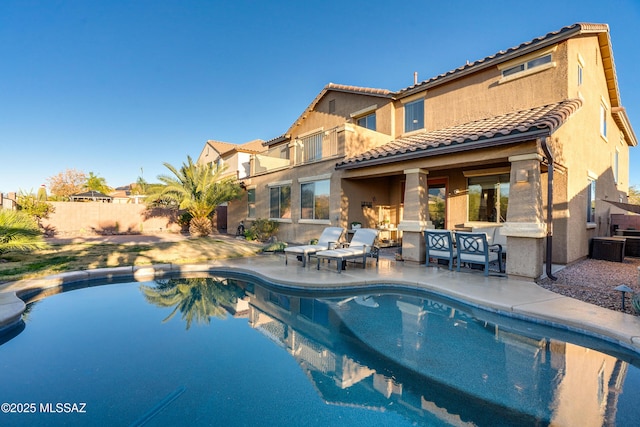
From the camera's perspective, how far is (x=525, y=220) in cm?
783

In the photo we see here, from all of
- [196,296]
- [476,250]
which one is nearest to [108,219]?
[196,296]

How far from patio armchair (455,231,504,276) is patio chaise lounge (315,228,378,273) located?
8.79ft

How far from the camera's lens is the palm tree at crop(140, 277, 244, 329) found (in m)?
6.73

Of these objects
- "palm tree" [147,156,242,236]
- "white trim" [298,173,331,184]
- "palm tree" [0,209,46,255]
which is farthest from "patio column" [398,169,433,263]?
"palm tree" [147,156,242,236]

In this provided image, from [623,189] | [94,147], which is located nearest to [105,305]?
[623,189]

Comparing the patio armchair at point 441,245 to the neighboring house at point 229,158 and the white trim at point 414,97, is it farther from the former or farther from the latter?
the neighboring house at point 229,158

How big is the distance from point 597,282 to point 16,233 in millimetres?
16595

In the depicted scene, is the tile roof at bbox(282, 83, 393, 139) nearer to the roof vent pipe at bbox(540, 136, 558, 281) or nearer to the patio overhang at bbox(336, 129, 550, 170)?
the patio overhang at bbox(336, 129, 550, 170)

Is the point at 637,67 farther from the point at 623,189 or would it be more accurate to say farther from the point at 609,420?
the point at 609,420

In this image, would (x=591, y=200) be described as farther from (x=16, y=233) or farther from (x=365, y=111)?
(x=16, y=233)

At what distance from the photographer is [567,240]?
32.2 feet

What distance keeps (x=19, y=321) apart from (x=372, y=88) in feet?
47.6

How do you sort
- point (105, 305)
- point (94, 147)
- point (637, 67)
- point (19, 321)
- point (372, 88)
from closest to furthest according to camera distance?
point (19, 321)
point (105, 305)
point (372, 88)
point (637, 67)
point (94, 147)

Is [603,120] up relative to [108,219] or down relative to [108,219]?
up
